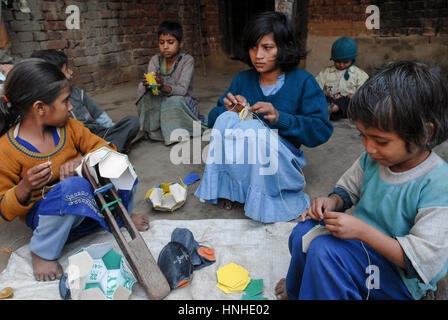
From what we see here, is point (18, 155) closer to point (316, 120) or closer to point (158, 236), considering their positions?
point (158, 236)

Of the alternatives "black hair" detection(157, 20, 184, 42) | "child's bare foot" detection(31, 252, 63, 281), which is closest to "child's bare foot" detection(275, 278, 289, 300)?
"child's bare foot" detection(31, 252, 63, 281)

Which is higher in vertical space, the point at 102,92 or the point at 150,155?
the point at 102,92

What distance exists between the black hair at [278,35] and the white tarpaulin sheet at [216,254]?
112cm

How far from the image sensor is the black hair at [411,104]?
1157 mm

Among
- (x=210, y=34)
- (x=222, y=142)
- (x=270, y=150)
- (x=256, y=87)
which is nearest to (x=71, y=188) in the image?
(x=222, y=142)

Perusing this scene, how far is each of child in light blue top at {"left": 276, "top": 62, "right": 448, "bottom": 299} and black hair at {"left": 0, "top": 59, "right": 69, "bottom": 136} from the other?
151cm

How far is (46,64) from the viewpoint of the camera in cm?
184

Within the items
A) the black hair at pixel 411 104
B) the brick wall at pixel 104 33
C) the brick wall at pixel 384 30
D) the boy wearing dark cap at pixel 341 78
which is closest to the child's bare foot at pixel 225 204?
the black hair at pixel 411 104

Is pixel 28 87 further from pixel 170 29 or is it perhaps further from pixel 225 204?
pixel 170 29

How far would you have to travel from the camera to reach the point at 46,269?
5.98ft

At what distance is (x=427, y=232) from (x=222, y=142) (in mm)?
1431

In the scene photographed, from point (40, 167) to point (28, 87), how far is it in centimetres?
45

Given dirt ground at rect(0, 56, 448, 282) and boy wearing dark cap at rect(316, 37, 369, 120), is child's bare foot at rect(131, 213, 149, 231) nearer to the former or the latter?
dirt ground at rect(0, 56, 448, 282)

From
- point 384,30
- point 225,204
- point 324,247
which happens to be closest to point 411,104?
point 324,247
